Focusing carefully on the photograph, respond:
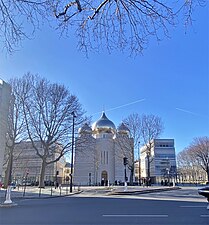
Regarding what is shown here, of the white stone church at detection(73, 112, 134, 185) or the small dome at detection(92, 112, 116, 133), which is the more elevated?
the small dome at detection(92, 112, 116, 133)

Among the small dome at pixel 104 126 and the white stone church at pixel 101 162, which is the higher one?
the small dome at pixel 104 126

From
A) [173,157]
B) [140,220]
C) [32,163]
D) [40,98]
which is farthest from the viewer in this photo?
[173,157]

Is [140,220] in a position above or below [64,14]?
below

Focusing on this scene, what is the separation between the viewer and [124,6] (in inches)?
180

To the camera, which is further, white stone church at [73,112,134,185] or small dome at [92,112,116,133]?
small dome at [92,112,116,133]

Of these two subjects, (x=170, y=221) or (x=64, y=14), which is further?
(x=170, y=221)

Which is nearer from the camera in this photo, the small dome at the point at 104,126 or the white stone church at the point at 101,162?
the white stone church at the point at 101,162

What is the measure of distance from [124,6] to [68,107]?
30.5 meters

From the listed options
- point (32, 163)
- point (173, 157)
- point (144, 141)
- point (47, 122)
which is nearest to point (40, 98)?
point (47, 122)

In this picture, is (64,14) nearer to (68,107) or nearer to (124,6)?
(124,6)

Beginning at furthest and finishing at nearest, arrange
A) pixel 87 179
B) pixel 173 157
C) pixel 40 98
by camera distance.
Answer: pixel 173 157 → pixel 87 179 → pixel 40 98

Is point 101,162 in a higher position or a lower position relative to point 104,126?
lower

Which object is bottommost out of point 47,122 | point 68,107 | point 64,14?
point 64,14

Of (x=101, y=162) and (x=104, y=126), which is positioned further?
(x=104, y=126)
